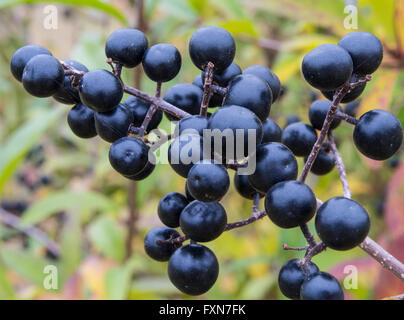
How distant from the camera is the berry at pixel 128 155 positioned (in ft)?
2.99

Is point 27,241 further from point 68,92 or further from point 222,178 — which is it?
point 222,178

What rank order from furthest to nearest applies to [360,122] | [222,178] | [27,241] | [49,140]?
[49,140] → [27,241] → [360,122] → [222,178]

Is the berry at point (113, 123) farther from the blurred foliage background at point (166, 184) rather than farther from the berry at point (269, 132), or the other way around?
the blurred foliage background at point (166, 184)

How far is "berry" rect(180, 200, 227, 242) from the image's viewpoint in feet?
2.83


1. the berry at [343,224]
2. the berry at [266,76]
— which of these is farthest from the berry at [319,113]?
the berry at [343,224]

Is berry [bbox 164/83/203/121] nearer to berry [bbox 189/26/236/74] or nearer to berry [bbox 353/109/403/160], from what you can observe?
berry [bbox 189/26/236/74]

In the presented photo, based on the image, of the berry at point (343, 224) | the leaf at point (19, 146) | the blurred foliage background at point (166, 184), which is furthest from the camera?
the leaf at point (19, 146)

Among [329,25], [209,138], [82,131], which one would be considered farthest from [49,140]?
[209,138]

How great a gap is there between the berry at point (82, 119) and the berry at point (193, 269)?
0.37 metres

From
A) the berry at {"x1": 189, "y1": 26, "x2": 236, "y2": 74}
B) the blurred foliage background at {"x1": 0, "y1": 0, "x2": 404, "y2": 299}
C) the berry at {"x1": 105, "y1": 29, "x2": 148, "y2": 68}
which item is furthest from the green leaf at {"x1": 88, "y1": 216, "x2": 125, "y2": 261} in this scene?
the berry at {"x1": 189, "y1": 26, "x2": 236, "y2": 74}

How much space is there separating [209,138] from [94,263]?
168 cm

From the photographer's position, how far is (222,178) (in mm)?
820

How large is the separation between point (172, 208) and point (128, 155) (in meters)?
0.17

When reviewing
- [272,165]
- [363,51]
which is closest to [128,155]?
[272,165]
